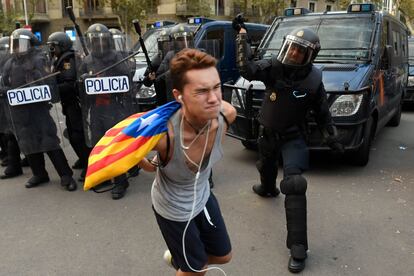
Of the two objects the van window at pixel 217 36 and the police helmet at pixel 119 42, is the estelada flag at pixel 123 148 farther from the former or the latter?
the van window at pixel 217 36

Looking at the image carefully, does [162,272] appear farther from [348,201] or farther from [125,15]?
[125,15]

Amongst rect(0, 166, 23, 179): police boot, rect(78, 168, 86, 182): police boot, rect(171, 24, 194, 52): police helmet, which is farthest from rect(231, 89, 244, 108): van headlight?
rect(0, 166, 23, 179): police boot

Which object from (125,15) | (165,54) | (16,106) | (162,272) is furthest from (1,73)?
(125,15)

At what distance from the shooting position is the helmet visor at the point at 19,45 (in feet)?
15.3

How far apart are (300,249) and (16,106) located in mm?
3464

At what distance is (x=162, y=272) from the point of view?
10.1ft

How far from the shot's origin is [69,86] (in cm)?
496

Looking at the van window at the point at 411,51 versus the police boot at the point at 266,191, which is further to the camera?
the van window at the point at 411,51

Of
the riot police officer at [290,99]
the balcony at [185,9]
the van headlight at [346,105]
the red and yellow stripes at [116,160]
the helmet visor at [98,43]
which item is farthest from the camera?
the balcony at [185,9]

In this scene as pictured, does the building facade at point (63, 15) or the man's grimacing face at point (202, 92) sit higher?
the building facade at point (63, 15)

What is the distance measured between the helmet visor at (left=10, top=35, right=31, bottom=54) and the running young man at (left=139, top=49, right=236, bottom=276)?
126 inches

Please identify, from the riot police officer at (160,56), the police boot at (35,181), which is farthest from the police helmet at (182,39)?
the police boot at (35,181)

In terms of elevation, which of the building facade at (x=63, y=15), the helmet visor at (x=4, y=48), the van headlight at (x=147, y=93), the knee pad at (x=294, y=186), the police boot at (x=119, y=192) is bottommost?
the police boot at (x=119, y=192)

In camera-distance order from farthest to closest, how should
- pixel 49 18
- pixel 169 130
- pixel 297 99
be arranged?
1. pixel 49 18
2. pixel 297 99
3. pixel 169 130
